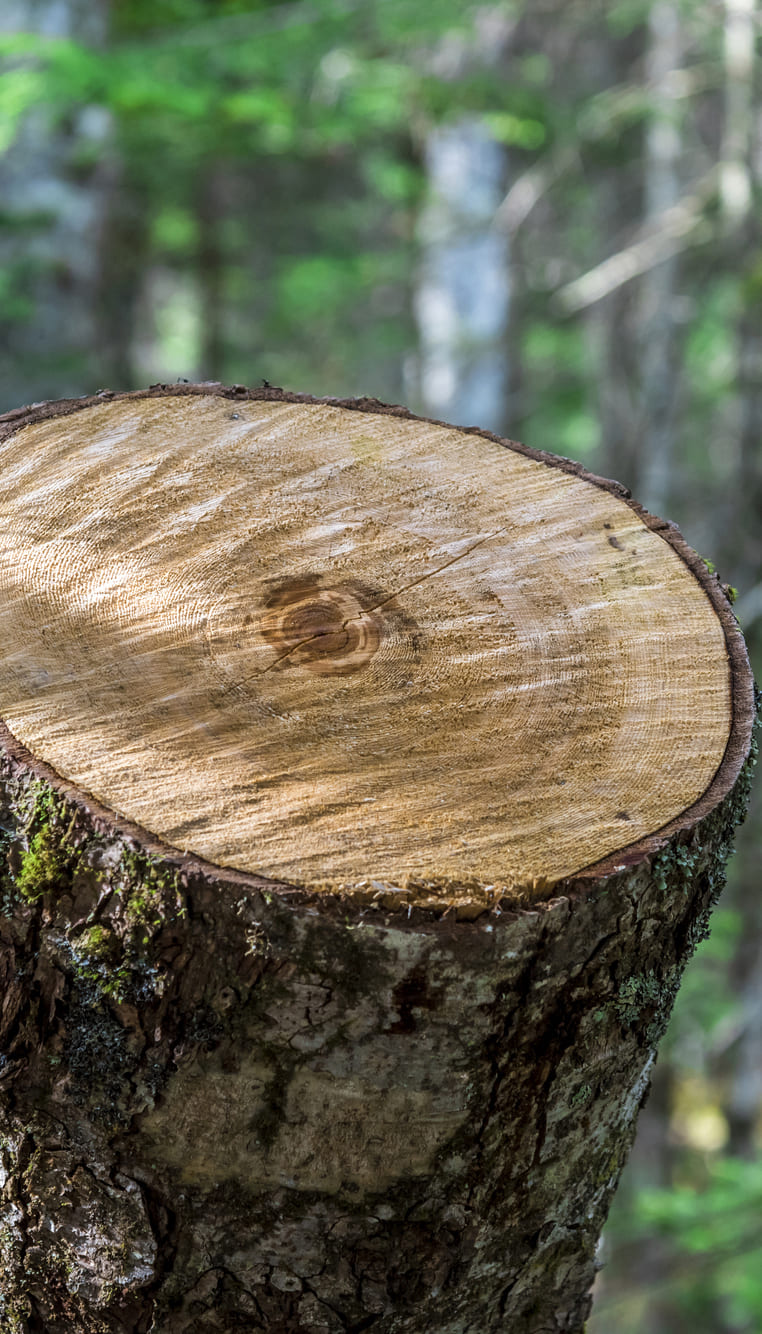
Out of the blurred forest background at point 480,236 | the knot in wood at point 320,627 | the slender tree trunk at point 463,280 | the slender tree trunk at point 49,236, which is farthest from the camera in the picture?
the slender tree trunk at point 463,280

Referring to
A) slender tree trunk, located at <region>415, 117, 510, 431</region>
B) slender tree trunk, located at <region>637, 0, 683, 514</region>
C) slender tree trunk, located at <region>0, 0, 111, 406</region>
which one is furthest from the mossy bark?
slender tree trunk, located at <region>415, 117, 510, 431</region>

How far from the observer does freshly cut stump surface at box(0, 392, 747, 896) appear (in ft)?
4.07

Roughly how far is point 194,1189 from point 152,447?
3.78 ft

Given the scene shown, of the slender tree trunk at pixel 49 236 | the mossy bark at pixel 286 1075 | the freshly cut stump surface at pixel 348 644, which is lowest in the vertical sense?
the mossy bark at pixel 286 1075

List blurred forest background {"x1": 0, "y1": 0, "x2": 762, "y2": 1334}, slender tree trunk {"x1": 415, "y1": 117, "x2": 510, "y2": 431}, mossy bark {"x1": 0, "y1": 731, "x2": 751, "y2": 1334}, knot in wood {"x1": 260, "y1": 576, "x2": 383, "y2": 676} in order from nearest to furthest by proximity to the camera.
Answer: mossy bark {"x1": 0, "y1": 731, "x2": 751, "y2": 1334} < knot in wood {"x1": 260, "y1": 576, "x2": 383, "y2": 676} < blurred forest background {"x1": 0, "y1": 0, "x2": 762, "y2": 1334} < slender tree trunk {"x1": 415, "y1": 117, "x2": 510, "y2": 431}

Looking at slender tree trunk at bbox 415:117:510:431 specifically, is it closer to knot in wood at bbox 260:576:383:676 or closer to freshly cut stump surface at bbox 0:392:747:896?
freshly cut stump surface at bbox 0:392:747:896

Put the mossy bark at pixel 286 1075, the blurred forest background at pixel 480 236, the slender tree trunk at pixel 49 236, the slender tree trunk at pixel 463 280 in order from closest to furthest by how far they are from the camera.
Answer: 1. the mossy bark at pixel 286 1075
2. the blurred forest background at pixel 480 236
3. the slender tree trunk at pixel 49 236
4. the slender tree trunk at pixel 463 280

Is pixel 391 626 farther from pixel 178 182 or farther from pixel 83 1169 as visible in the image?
pixel 178 182

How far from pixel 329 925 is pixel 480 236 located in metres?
7.08

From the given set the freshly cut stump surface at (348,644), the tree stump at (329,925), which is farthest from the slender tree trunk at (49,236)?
the tree stump at (329,925)

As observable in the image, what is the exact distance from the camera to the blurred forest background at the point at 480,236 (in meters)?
4.73

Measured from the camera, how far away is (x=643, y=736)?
1415mm

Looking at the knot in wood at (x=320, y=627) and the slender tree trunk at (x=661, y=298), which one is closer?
the knot in wood at (x=320, y=627)

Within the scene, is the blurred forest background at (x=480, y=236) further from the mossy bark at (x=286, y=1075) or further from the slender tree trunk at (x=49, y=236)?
the mossy bark at (x=286, y=1075)
